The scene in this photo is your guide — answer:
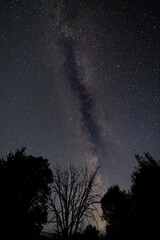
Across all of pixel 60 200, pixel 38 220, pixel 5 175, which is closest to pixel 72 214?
pixel 60 200

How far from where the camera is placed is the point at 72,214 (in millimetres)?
7848

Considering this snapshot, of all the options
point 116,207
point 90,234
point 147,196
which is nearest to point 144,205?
point 147,196

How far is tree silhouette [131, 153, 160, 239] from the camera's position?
15.6m

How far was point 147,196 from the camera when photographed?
18297 mm

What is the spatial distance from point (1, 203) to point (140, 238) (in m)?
16.1

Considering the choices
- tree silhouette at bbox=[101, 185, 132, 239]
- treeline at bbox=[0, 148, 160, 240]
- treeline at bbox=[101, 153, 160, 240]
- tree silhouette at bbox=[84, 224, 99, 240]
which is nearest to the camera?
treeline at bbox=[0, 148, 160, 240]

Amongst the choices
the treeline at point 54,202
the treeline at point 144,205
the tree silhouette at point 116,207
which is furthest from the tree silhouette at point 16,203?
the tree silhouette at point 116,207

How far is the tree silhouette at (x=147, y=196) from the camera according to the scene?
1558 cm

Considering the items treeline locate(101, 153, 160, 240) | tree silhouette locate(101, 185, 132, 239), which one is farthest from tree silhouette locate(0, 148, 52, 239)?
tree silhouette locate(101, 185, 132, 239)

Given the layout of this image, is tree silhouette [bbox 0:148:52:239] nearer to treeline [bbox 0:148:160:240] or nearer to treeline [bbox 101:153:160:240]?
treeline [bbox 0:148:160:240]

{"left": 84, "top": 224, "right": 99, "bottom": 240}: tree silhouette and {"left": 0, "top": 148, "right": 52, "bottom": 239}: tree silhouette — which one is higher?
{"left": 0, "top": 148, "right": 52, "bottom": 239}: tree silhouette

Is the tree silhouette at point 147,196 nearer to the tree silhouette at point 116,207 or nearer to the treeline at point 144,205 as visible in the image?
the treeline at point 144,205

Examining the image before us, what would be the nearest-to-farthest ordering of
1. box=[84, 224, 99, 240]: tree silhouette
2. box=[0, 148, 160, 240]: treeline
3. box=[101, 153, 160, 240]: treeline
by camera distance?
box=[0, 148, 160, 240]: treeline < box=[101, 153, 160, 240]: treeline < box=[84, 224, 99, 240]: tree silhouette

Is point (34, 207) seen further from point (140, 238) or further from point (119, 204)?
point (119, 204)
